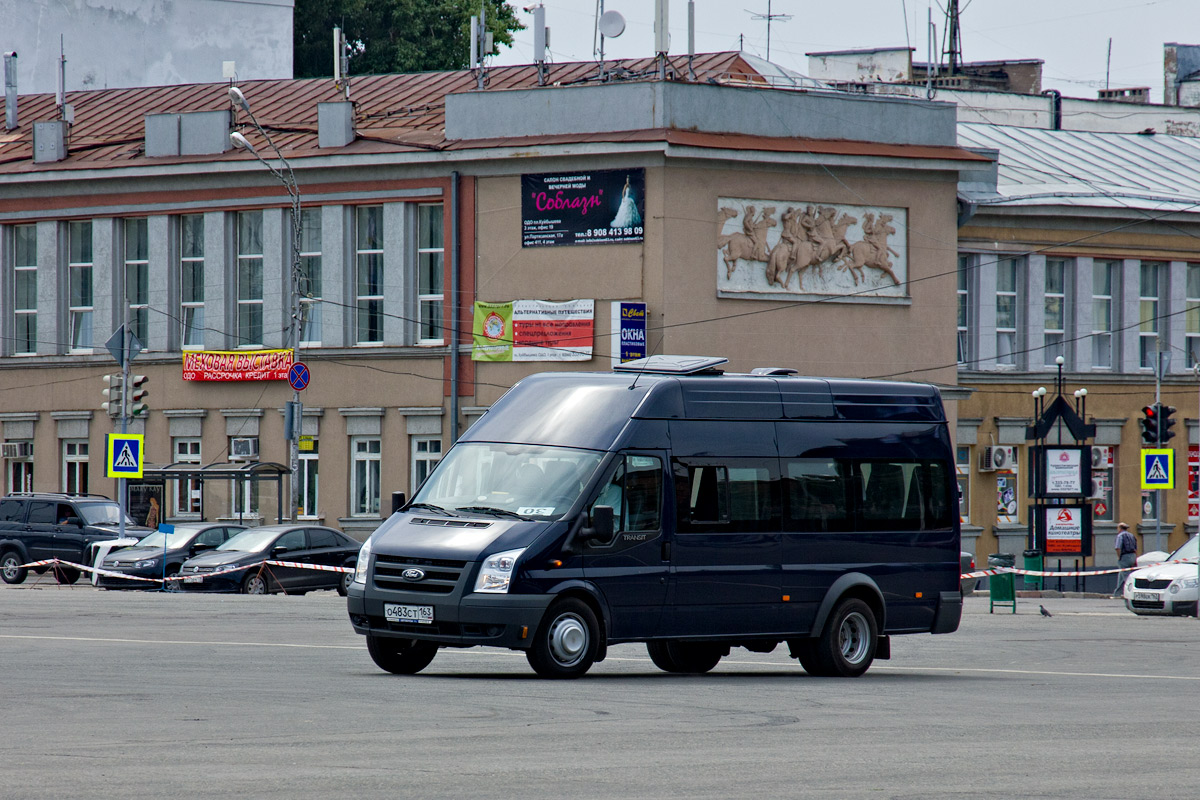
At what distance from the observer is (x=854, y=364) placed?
4219 centimetres

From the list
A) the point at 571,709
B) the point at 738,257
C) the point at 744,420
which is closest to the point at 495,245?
the point at 738,257

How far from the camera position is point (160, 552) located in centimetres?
3325

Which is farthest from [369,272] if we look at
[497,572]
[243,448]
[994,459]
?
[497,572]

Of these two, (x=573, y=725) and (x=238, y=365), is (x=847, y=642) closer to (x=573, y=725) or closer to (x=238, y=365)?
(x=573, y=725)

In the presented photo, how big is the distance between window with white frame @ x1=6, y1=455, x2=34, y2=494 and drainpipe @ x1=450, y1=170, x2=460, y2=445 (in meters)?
12.0

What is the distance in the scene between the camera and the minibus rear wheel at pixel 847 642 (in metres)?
16.3

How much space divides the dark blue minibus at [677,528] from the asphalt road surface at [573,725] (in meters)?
0.46

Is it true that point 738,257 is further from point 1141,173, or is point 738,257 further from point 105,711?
point 105,711

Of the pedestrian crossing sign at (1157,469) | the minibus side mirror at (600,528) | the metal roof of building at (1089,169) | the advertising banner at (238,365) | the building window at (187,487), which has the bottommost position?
the building window at (187,487)

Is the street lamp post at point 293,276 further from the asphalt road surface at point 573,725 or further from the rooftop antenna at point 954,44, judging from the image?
the rooftop antenna at point 954,44

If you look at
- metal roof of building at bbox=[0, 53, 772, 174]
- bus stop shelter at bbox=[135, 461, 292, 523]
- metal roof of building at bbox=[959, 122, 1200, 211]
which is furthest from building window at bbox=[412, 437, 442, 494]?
metal roof of building at bbox=[959, 122, 1200, 211]

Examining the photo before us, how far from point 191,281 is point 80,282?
3.19 m

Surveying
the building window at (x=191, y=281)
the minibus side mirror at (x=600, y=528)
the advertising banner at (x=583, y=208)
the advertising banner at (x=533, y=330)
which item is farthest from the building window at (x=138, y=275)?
the minibus side mirror at (x=600, y=528)

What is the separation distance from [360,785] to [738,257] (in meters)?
32.9
